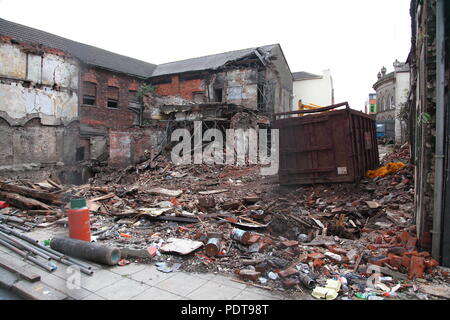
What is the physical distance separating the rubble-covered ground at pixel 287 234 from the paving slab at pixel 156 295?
574mm

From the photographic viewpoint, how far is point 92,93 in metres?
21.3

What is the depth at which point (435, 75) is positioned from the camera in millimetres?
4012

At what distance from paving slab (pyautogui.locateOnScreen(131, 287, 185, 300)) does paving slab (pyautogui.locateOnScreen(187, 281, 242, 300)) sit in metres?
0.18

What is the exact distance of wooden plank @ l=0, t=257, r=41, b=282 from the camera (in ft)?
11.4

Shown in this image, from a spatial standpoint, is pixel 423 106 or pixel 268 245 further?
pixel 268 245

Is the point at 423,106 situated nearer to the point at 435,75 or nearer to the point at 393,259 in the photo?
the point at 435,75

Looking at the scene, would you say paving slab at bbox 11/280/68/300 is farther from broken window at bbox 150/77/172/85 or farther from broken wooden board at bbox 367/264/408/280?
broken window at bbox 150/77/172/85

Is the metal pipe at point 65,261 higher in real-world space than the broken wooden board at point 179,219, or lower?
lower

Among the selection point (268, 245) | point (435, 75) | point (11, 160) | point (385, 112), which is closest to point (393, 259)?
point (268, 245)

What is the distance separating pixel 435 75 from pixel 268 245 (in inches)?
136

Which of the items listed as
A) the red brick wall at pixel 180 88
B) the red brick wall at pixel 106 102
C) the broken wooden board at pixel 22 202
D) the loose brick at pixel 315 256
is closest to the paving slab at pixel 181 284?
the loose brick at pixel 315 256

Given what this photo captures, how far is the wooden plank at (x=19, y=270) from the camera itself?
346 centimetres

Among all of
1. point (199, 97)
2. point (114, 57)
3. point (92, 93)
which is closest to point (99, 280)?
point (92, 93)

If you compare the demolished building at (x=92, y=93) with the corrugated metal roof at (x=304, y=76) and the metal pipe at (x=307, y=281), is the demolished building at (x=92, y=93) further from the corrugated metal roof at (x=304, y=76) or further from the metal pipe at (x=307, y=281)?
the metal pipe at (x=307, y=281)
